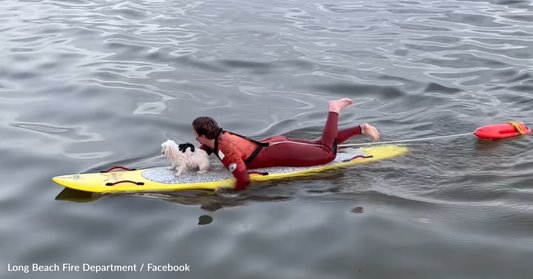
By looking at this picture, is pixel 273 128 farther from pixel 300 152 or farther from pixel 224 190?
pixel 224 190

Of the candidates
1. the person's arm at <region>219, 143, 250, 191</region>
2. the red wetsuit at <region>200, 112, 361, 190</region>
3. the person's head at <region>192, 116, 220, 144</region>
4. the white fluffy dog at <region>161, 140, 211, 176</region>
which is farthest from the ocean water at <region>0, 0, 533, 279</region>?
the person's head at <region>192, 116, 220, 144</region>

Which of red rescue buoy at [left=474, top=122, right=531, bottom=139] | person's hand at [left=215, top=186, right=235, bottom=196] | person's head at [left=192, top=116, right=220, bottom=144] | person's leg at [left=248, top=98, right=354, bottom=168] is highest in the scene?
person's head at [left=192, top=116, right=220, bottom=144]

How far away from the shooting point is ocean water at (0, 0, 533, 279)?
540 cm

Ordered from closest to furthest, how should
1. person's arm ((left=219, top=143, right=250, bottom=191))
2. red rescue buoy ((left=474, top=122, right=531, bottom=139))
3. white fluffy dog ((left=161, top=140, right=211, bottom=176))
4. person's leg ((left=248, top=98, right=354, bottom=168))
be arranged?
person's arm ((left=219, top=143, right=250, bottom=191)), white fluffy dog ((left=161, top=140, right=211, bottom=176)), person's leg ((left=248, top=98, right=354, bottom=168)), red rescue buoy ((left=474, top=122, right=531, bottom=139))

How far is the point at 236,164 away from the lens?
692 centimetres

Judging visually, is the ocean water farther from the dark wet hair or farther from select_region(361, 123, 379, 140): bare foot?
the dark wet hair

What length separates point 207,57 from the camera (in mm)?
13570

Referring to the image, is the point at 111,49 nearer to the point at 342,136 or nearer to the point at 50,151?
the point at 50,151

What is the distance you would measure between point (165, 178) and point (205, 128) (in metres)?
0.77

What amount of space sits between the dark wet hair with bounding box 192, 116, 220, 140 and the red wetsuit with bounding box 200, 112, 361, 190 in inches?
3.7

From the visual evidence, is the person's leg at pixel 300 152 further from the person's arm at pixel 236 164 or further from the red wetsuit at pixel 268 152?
the person's arm at pixel 236 164

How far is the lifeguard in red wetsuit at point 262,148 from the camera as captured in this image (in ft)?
22.8

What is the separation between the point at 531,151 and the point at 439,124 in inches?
69.4

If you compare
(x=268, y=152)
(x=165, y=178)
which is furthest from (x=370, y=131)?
(x=165, y=178)
